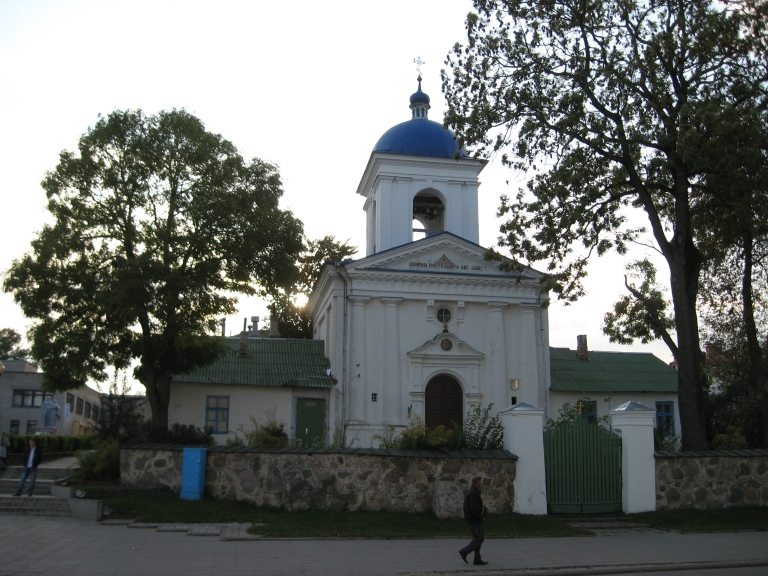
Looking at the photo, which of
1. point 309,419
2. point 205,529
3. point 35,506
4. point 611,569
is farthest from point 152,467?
point 611,569

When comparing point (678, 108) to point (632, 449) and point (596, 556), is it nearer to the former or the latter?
point (632, 449)

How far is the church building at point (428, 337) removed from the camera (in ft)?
79.4

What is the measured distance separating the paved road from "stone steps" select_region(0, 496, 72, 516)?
7.07 feet

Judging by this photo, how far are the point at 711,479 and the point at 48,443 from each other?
21.5 m

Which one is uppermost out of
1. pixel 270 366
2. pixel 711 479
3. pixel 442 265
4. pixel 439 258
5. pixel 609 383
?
pixel 439 258

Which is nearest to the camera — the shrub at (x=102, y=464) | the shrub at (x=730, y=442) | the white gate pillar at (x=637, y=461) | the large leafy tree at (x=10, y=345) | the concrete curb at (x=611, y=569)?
the concrete curb at (x=611, y=569)

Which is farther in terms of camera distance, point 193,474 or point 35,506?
point 35,506

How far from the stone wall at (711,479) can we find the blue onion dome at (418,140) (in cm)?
1517

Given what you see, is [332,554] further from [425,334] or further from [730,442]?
[425,334]

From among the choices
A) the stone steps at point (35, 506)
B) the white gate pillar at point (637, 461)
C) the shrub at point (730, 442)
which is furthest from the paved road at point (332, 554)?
the shrub at point (730, 442)

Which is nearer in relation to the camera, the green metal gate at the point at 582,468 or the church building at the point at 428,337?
the green metal gate at the point at 582,468

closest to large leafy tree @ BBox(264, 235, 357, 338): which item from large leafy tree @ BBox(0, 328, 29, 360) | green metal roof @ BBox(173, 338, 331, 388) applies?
green metal roof @ BBox(173, 338, 331, 388)

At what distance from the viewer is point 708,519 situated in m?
14.1

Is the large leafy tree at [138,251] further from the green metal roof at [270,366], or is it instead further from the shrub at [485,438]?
the shrub at [485,438]
